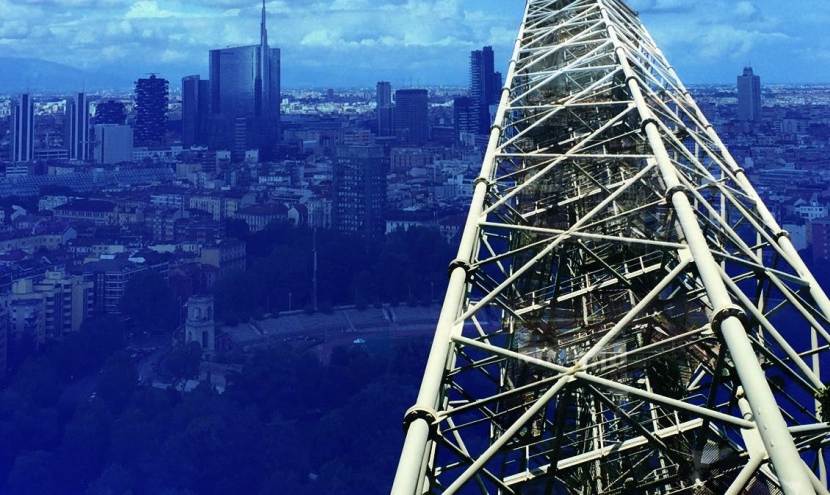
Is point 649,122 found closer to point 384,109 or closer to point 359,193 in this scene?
point 359,193

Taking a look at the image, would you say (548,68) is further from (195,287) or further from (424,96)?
(424,96)

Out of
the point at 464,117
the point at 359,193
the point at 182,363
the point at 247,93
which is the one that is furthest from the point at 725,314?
the point at 247,93

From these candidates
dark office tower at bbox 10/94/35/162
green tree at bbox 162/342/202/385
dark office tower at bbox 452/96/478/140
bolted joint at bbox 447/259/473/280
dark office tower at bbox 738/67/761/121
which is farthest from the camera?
dark office tower at bbox 452/96/478/140

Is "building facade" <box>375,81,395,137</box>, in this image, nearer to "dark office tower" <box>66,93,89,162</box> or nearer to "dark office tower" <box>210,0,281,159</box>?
"dark office tower" <box>210,0,281,159</box>

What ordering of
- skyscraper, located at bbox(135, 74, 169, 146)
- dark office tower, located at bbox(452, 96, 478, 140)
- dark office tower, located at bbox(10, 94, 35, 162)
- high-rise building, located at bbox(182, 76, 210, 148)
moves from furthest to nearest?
high-rise building, located at bbox(182, 76, 210, 148)
skyscraper, located at bbox(135, 74, 169, 146)
dark office tower, located at bbox(452, 96, 478, 140)
dark office tower, located at bbox(10, 94, 35, 162)

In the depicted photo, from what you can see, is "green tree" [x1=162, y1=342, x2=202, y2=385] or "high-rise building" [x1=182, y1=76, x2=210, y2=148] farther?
"high-rise building" [x1=182, y1=76, x2=210, y2=148]

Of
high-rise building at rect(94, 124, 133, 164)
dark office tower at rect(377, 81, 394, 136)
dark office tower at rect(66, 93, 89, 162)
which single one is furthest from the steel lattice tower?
dark office tower at rect(66, 93, 89, 162)

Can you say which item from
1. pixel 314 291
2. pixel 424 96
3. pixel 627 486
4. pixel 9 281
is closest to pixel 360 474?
pixel 314 291
